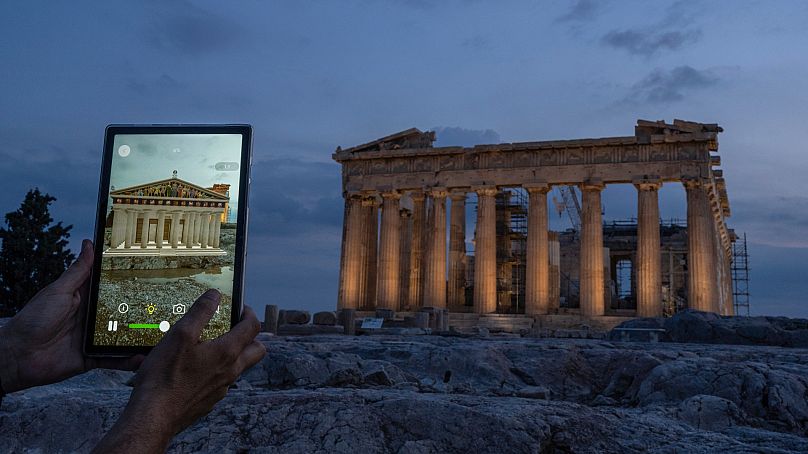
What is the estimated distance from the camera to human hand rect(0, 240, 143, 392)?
2.70m

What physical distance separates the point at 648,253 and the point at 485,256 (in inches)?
315

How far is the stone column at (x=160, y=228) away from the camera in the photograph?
9.87ft

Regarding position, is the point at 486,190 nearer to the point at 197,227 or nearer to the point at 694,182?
the point at 694,182

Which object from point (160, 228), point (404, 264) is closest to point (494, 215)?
point (404, 264)

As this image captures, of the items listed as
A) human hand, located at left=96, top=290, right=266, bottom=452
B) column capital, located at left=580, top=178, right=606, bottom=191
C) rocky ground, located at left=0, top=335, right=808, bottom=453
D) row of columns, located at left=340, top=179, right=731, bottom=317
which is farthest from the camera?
column capital, located at left=580, top=178, right=606, bottom=191

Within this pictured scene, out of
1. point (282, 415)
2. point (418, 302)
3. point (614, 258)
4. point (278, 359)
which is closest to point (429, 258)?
point (418, 302)

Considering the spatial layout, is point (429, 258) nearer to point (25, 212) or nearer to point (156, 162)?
point (25, 212)

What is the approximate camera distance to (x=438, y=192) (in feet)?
126

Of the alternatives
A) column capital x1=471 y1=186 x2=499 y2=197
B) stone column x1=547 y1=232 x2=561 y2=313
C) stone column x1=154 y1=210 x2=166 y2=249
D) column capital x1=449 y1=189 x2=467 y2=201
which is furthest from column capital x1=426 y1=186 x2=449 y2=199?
stone column x1=154 y1=210 x2=166 y2=249

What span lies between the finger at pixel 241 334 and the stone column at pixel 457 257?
3801cm

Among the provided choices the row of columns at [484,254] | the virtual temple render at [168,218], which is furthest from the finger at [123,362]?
the row of columns at [484,254]

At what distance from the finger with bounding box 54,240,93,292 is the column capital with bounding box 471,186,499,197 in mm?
34917

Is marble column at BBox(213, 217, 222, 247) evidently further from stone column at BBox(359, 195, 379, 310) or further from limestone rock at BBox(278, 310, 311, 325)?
stone column at BBox(359, 195, 379, 310)

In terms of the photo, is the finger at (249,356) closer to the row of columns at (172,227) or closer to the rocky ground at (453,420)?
the row of columns at (172,227)
